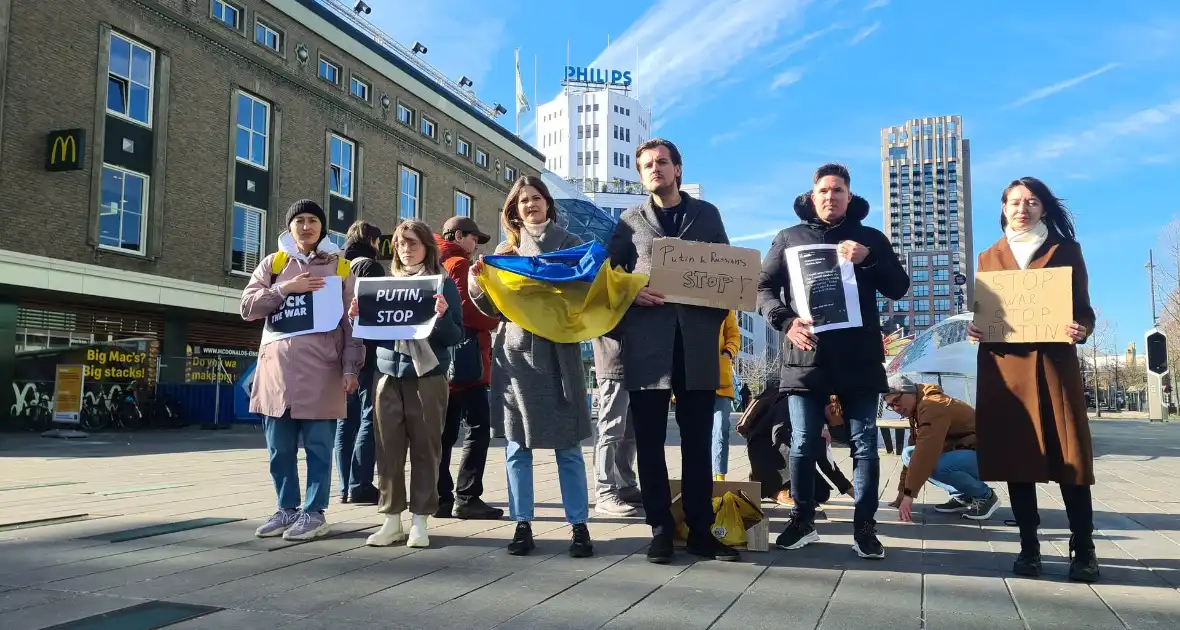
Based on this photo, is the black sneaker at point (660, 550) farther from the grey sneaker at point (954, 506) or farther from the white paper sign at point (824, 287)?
the grey sneaker at point (954, 506)

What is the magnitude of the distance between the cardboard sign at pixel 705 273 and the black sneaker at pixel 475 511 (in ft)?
7.71

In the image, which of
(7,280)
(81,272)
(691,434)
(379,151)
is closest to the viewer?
(691,434)

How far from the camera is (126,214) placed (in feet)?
74.0

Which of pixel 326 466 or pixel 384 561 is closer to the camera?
pixel 384 561

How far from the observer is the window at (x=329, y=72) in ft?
101

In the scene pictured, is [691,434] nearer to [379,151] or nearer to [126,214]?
[126,214]

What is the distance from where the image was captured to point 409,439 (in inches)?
192

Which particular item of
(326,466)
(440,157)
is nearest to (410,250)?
(326,466)

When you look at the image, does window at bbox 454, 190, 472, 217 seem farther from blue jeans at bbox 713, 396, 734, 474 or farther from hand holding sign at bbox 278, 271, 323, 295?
hand holding sign at bbox 278, 271, 323, 295

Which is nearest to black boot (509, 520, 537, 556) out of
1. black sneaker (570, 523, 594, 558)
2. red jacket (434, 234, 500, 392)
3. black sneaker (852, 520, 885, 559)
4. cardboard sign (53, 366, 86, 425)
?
black sneaker (570, 523, 594, 558)

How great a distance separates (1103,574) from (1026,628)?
1.44 metres

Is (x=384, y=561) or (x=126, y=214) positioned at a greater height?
(x=126, y=214)

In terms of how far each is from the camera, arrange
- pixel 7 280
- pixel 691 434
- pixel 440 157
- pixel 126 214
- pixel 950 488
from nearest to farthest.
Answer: pixel 691 434
pixel 950 488
pixel 7 280
pixel 126 214
pixel 440 157

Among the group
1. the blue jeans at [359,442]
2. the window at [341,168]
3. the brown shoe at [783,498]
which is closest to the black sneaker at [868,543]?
the brown shoe at [783,498]
